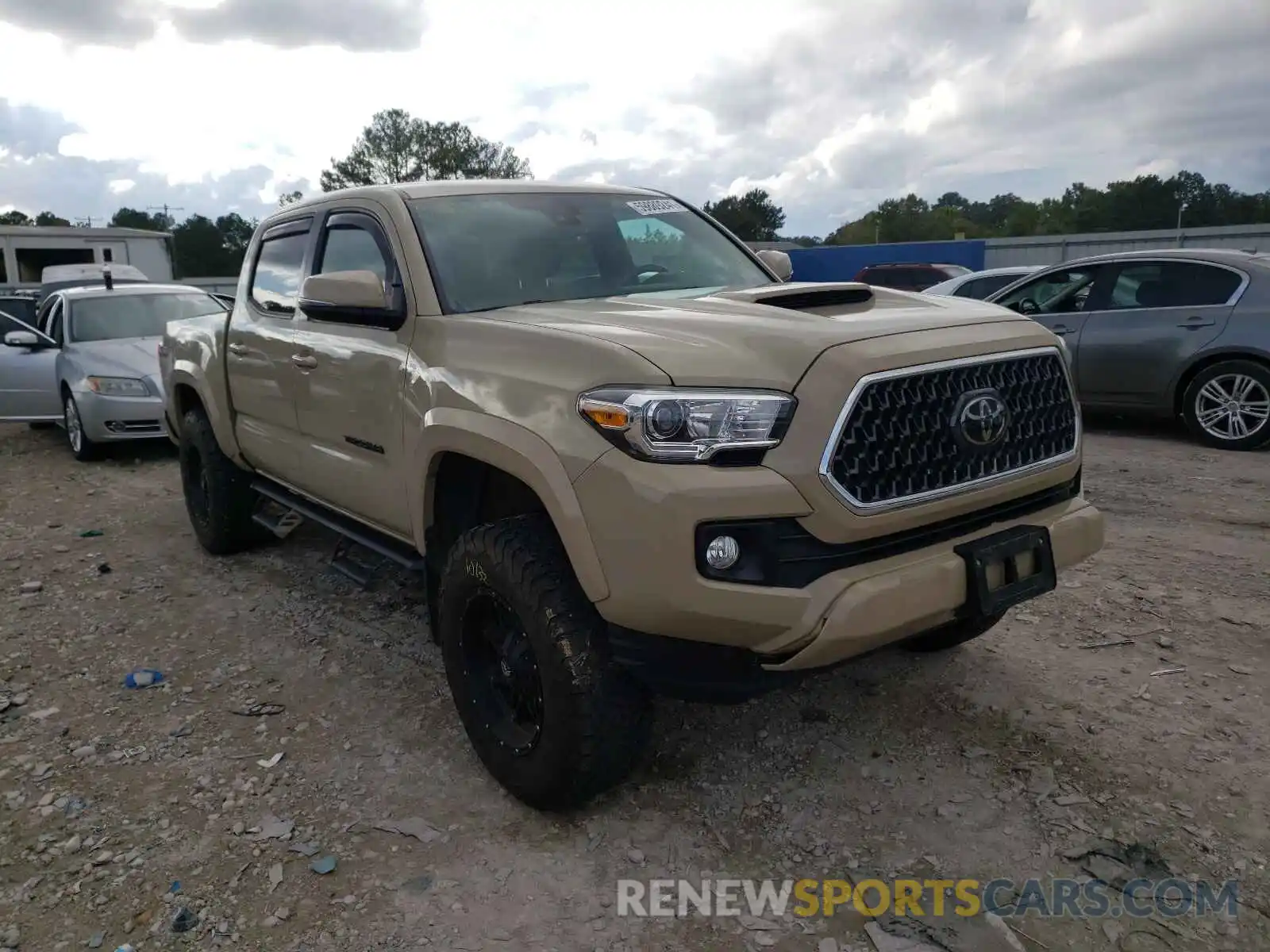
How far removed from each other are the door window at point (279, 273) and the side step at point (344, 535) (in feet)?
3.03

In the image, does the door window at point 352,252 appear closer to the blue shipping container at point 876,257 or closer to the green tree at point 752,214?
the blue shipping container at point 876,257

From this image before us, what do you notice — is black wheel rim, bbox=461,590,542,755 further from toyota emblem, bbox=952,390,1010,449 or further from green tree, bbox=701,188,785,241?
green tree, bbox=701,188,785,241

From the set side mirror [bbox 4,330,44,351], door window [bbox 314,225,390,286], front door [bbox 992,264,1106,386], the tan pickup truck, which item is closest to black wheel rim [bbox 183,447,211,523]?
door window [bbox 314,225,390,286]

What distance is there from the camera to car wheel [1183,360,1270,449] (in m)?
7.35

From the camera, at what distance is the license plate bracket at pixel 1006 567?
258cm

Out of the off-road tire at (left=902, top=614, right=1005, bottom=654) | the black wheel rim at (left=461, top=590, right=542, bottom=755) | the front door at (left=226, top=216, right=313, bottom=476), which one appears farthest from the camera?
the front door at (left=226, top=216, right=313, bottom=476)

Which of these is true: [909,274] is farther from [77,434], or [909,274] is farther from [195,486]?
[195,486]

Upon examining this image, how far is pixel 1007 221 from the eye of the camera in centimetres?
7769

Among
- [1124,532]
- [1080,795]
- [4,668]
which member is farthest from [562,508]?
[1124,532]

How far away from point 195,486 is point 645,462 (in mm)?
4397

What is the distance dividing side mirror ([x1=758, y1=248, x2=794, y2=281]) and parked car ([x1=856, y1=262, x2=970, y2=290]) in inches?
612

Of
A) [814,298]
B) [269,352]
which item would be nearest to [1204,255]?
[814,298]

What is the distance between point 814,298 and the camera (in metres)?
3.04

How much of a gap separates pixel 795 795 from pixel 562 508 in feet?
4.06
